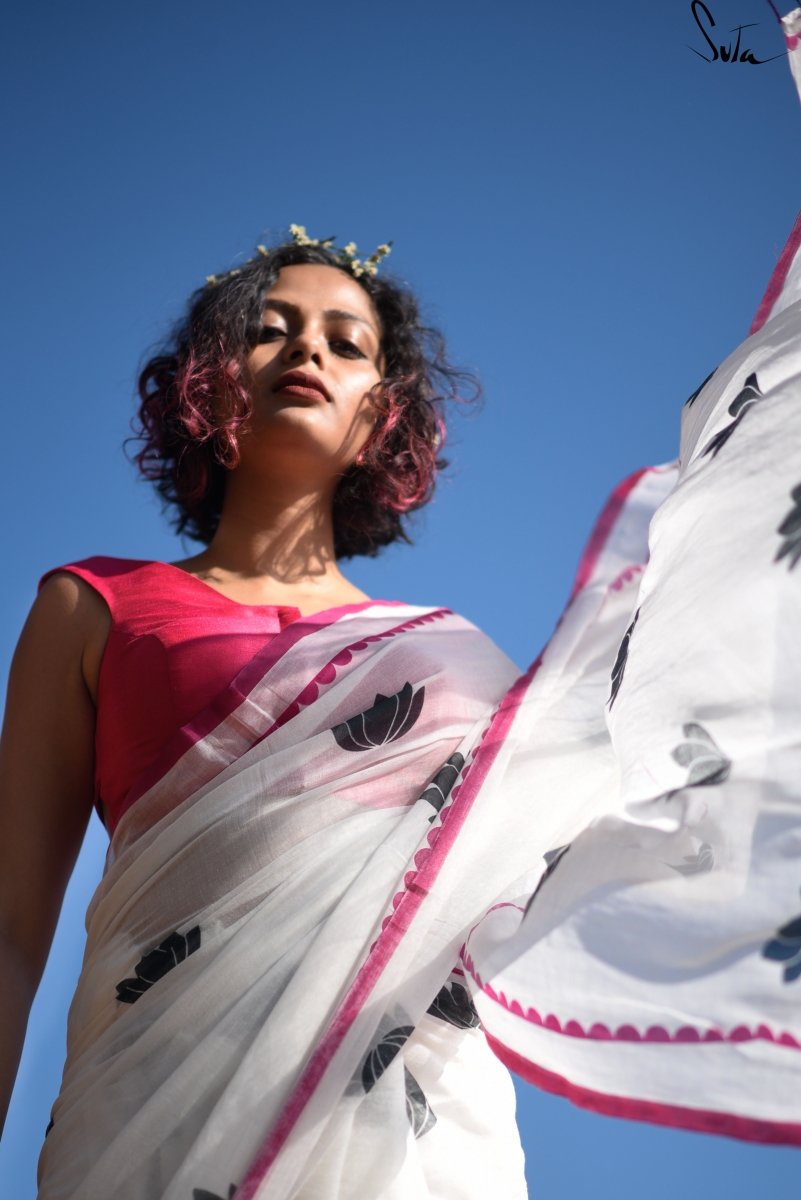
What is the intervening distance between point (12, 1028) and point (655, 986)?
579 millimetres

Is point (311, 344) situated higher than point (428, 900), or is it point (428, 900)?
point (311, 344)

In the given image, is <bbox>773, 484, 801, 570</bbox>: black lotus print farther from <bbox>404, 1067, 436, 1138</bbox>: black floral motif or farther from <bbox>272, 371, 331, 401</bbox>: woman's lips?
<bbox>272, 371, 331, 401</bbox>: woman's lips

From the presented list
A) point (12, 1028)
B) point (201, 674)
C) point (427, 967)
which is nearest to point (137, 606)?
point (201, 674)

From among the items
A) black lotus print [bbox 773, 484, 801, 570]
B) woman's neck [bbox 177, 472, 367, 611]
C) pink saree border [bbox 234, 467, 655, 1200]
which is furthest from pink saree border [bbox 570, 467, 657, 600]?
woman's neck [bbox 177, 472, 367, 611]

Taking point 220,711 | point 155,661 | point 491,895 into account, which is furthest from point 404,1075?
point 155,661

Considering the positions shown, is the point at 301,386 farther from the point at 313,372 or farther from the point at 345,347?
the point at 345,347

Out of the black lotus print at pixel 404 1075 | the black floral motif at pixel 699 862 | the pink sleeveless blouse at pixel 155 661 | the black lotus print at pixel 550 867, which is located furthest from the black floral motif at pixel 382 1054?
the pink sleeveless blouse at pixel 155 661

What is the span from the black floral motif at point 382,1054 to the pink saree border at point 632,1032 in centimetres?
7

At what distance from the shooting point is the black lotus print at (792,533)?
726 millimetres

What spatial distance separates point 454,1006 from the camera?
0.85m

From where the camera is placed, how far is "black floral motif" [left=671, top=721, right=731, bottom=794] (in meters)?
0.71

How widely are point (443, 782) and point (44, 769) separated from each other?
0.41 meters

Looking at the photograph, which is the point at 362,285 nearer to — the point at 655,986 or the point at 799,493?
the point at 799,493

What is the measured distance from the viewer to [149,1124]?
784 mm
